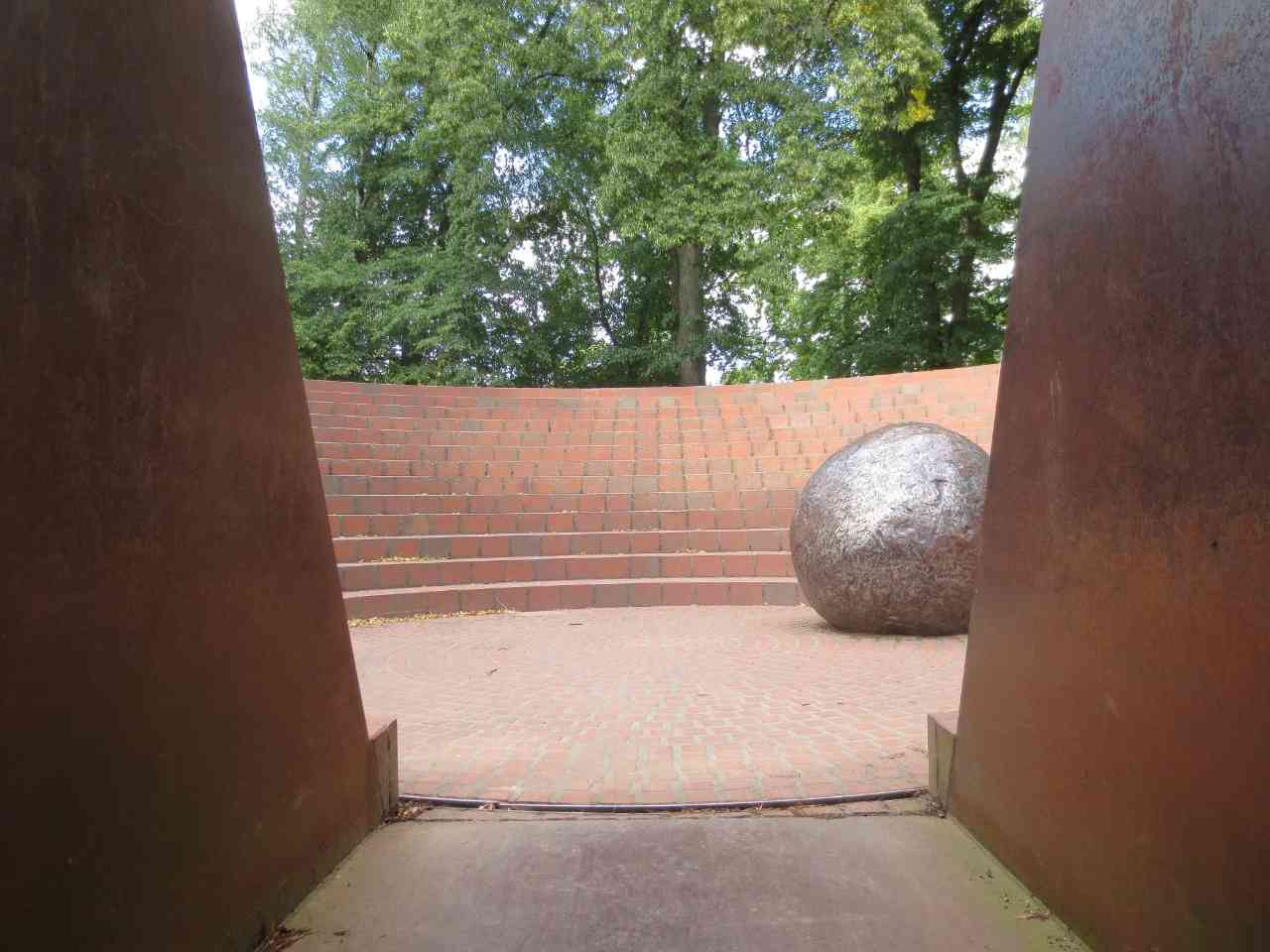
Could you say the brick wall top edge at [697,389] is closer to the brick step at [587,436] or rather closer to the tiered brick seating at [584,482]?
the tiered brick seating at [584,482]

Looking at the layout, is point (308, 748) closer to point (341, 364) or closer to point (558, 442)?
point (558, 442)

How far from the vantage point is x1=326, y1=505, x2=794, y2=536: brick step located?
10070 mm

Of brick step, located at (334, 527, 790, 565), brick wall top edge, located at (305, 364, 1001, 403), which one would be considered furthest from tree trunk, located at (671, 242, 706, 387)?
brick step, located at (334, 527, 790, 565)

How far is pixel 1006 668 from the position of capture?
242 cm

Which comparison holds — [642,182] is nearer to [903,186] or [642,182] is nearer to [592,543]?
[903,186]

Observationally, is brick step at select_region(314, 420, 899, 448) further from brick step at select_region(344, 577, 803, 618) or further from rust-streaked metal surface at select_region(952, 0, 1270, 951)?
rust-streaked metal surface at select_region(952, 0, 1270, 951)

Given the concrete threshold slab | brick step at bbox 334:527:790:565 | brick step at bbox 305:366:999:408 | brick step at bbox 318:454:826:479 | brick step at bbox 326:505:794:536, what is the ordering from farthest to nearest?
1. brick step at bbox 305:366:999:408
2. brick step at bbox 318:454:826:479
3. brick step at bbox 326:505:794:536
4. brick step at bbox 334:527:790:565
5. the concrete threshold slab

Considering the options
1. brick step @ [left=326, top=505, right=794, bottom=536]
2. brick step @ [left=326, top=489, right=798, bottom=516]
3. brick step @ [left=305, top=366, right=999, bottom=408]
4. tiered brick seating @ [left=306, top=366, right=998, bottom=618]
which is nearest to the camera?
tiered brick seating @ [left=306, top=366, right=998, bottom=618]

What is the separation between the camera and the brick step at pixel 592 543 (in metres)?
9.80

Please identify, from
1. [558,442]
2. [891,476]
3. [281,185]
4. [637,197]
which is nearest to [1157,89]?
[891,476]

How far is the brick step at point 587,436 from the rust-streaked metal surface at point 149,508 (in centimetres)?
965

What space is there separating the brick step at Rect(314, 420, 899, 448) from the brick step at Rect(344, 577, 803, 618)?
3.38 m

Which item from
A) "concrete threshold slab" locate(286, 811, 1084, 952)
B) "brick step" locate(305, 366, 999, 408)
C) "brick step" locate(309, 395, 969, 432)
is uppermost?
"brick step" locate(305, 366, 999, 408)

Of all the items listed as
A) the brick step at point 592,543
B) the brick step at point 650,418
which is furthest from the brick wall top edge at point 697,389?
the brick step at point 592,543
